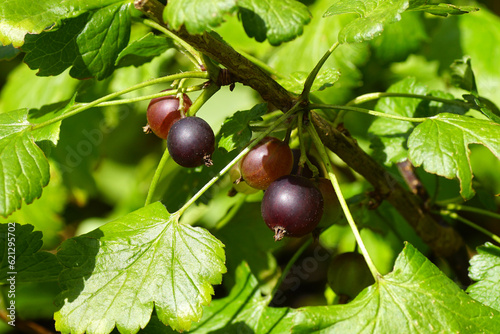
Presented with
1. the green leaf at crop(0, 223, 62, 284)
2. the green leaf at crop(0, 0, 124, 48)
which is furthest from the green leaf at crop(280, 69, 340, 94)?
the green leaf at crop(0, 223, 62, 284)

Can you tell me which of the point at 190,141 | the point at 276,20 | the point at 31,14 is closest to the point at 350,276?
the point at 190,141

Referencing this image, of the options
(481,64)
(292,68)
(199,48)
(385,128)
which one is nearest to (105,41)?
(199,48)

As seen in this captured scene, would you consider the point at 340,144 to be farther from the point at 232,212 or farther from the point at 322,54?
the point at 322,54

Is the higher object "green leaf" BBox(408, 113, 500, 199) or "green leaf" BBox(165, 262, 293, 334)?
"green leaf" BBox(408, 113, 500, 199)

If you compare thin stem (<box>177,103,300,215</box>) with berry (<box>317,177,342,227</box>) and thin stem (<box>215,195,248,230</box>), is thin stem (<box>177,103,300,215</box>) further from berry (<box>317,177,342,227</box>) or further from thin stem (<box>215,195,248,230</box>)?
thin stem (<box>215,195,248,230</box>)

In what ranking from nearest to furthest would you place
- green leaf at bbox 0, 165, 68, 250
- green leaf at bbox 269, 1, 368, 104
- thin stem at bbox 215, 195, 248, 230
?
thin stem at bbox 215, 195, 248, 230 < green leaf at bbox 269, 1, 368, 104 < green leaf at bbox 0, 165, 68, 250

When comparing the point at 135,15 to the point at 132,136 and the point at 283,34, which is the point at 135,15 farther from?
the point at 132,136
